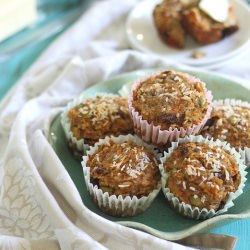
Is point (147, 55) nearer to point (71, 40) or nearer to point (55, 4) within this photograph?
point (71, 40)

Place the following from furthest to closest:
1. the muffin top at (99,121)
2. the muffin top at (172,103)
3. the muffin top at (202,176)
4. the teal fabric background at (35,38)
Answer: the teal fabric background at (35,38) < the muffin top at (99,121) < the muffin top at (172,103) < the muffin top at (202,176)

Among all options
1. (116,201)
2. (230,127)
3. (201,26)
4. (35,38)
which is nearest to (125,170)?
(116,201)

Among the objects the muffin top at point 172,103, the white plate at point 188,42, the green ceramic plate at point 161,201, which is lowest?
the white plate at point 188,42

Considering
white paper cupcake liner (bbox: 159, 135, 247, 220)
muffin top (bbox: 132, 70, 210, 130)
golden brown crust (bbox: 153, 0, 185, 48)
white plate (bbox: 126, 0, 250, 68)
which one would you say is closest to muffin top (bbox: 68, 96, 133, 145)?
muffin top (bbox: 132, 70, 210, 130)

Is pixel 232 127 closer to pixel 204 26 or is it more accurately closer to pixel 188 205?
pixel 188 205

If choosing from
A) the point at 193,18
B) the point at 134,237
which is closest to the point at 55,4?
the point at 193,18

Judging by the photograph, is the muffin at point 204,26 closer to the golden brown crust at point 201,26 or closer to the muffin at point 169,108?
the golden brown crust at point 201,26

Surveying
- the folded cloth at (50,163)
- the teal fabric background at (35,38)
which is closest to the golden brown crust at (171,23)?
the folded cloth at (50,163)
